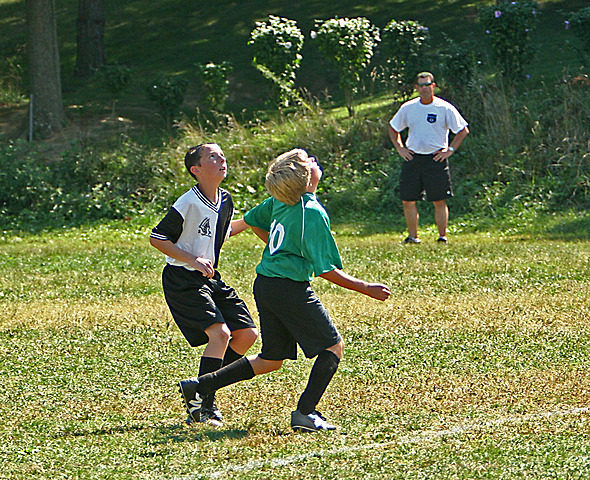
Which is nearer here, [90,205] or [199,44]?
[90,205]

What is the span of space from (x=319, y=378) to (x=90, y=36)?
19.8m

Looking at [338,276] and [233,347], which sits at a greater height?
[338,276]

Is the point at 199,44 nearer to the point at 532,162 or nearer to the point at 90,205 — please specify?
the point at 90,205

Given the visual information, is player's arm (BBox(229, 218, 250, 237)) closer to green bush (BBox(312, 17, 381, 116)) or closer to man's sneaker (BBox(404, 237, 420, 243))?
man's sneaker (BBox(404, 237, 420, 243))

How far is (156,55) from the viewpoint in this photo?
25.6 meters

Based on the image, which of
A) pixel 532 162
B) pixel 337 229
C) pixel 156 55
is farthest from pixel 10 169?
pixel 156 55

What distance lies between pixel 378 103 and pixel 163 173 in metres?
4.81

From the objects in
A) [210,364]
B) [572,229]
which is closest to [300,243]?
[210,364]

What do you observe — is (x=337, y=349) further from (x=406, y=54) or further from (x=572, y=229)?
(x=406, y=54)

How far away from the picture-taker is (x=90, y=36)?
22.9m

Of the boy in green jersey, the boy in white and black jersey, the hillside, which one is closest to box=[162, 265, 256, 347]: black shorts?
the boy in white and black jersey

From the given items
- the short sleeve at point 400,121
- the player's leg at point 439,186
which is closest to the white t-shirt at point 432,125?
the short sleeve at point 400,121

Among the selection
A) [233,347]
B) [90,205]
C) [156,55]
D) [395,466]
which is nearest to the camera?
[395,466]

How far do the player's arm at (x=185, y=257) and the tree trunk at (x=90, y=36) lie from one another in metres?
18.6
